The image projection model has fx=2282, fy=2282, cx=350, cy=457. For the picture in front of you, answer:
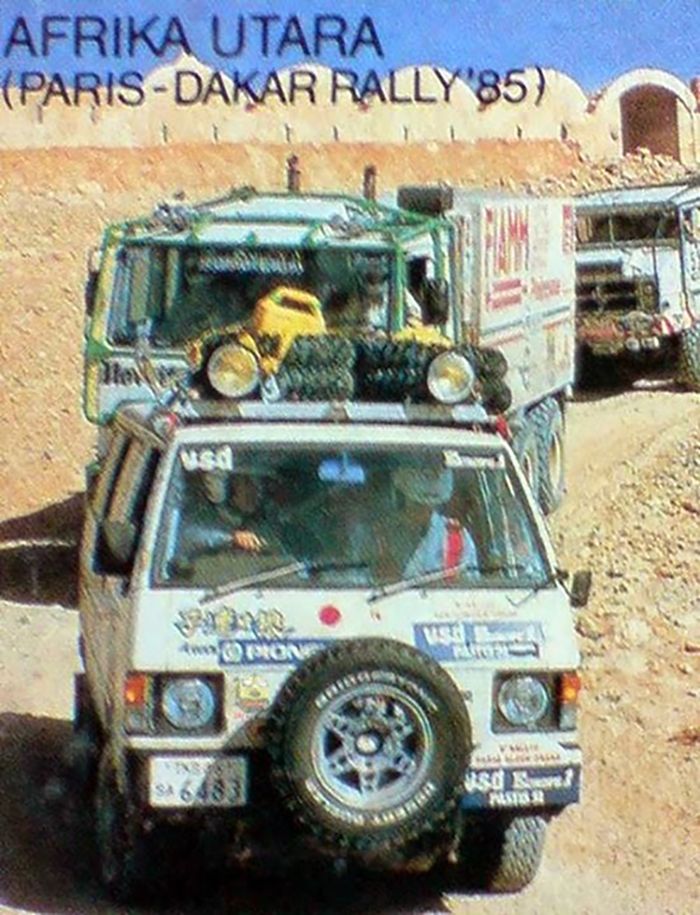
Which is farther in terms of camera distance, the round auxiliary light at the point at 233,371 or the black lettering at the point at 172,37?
the black lettering at the point at 172,37

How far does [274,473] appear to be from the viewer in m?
7.20

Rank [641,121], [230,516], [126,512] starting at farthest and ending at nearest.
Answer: [641,121], [126,512], [230,516]

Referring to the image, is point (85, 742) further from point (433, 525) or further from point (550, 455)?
point (550, 455)

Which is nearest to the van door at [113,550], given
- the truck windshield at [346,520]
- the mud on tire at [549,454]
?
the truck windshield at [346,520]

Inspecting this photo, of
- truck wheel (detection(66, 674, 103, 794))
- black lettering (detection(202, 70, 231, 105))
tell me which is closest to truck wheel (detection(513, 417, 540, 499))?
black lettering (detection(202, 70, 231, 105))

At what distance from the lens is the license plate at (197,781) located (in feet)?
22.0

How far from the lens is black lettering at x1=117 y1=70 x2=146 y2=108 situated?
578 inches

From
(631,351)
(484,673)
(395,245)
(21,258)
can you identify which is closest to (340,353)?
(484,673)

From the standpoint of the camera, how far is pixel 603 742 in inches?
393

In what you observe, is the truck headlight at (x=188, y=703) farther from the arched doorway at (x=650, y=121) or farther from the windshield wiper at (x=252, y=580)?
the arched doorway at (x=650, y=121)

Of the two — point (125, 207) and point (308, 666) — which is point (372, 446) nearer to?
point (308, 666)

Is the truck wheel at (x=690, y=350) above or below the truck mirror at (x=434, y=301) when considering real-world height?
below

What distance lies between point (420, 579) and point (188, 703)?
32.2 inches

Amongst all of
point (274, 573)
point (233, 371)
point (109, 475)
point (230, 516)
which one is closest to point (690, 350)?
point (109, 475)
